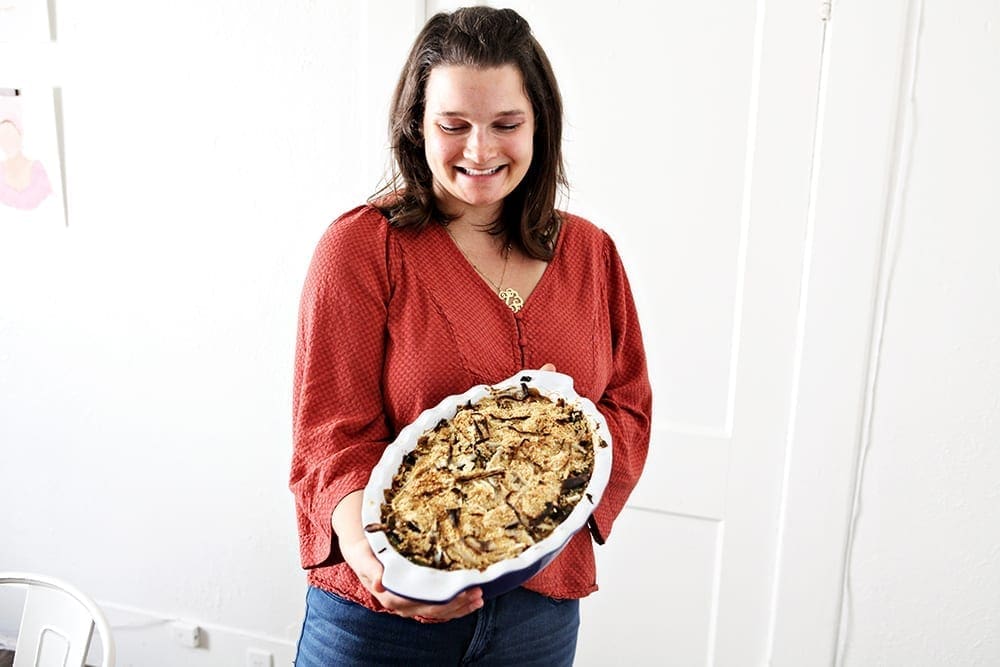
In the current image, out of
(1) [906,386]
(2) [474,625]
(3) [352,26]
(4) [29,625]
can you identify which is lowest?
(4) [29,625]

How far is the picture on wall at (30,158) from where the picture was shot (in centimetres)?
200

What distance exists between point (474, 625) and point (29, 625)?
0.75 meters

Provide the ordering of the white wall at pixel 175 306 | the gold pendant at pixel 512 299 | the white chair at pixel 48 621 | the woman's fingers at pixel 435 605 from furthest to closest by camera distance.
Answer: the white wall at pixel 175 306, the white chair at pixel 48 621, the gold pendant at pixel 512 299, the woman's fingers at pixel 435 605

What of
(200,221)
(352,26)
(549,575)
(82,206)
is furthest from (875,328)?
(82,206)

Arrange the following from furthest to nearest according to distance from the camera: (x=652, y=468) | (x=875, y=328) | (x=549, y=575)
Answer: (x=652, y=468) → (x=875, y=328) → (x=549, y=575)

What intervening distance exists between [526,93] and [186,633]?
5.70ft

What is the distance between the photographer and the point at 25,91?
2004 mm

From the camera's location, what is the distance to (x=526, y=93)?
3.28 ft

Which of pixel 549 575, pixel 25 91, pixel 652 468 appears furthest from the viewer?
pixel 25 91

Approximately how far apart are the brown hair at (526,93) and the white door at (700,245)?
515mm

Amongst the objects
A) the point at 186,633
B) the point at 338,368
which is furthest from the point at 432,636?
the point at 186,633

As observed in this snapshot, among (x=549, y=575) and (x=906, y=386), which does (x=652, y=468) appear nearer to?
(x=906, y=386)

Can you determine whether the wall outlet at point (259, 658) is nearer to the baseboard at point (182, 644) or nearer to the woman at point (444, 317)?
the baseboard at point (182, 644)

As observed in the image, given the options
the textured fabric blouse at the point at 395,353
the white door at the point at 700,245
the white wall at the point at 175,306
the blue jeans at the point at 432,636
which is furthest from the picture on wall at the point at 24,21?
the blue jeans at the point at 432,636
